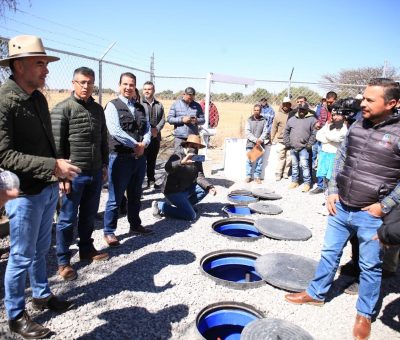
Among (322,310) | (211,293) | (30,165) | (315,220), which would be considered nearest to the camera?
(30,165)

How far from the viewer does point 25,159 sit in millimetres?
2250

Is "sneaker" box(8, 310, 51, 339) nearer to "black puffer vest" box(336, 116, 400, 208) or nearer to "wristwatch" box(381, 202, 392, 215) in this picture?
"black puffer vest" box(336, 116, 400, 208)

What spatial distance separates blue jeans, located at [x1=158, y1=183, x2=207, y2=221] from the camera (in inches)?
205

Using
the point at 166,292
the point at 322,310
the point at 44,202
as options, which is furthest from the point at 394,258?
the point at 44,202

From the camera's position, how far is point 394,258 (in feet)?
10.6

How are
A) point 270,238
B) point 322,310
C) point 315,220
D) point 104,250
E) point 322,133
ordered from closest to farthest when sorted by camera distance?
point 322,310
point 104,250
point 270,238
point 315,220
point 322,133

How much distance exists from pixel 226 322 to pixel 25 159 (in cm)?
231

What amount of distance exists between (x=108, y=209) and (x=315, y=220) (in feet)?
12.1

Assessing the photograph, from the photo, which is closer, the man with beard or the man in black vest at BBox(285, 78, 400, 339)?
the man in black vest at BBox(285, 78, 400, 339)

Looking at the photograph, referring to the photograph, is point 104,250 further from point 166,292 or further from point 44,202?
point 44,202

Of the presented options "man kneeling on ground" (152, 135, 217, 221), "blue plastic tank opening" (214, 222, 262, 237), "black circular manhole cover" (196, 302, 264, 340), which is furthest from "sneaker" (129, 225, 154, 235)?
"black circular manhole cover" (196, 302, 264, 340)

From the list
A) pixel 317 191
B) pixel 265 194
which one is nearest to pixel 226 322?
pixel 265 194

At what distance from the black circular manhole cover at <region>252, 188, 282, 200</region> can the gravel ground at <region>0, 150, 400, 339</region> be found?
211cm

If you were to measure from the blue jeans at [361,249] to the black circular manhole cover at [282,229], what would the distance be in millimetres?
1755
